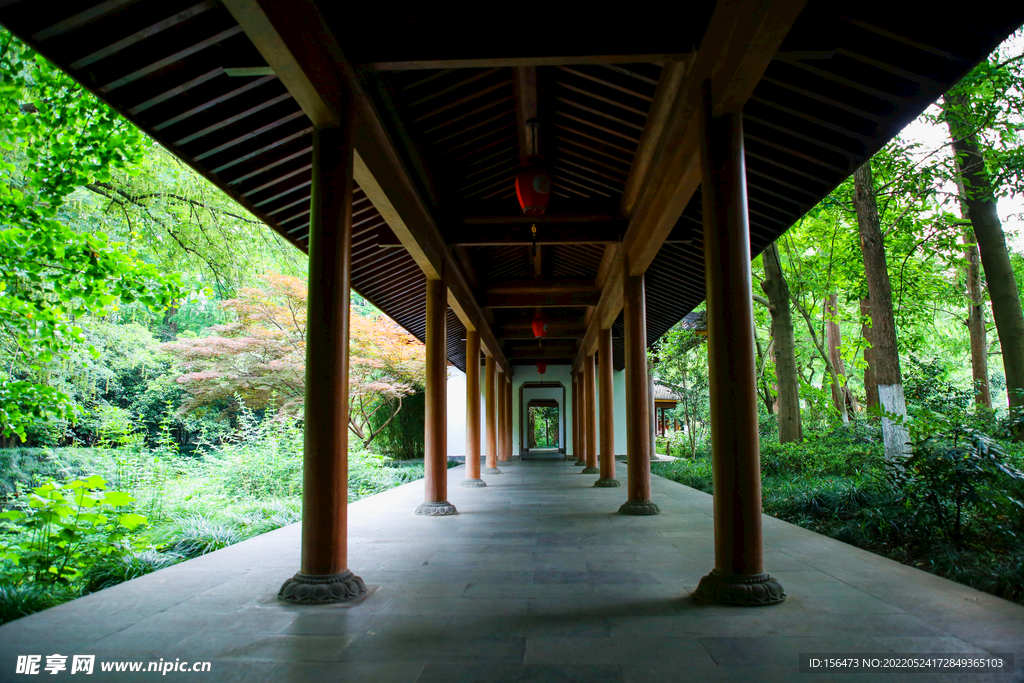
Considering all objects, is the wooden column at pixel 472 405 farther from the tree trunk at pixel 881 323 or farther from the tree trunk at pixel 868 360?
the tree trunk at pixel 868 360

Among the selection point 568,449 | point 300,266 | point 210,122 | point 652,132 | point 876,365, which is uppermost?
point 300,266

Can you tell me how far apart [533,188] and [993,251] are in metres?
7.17

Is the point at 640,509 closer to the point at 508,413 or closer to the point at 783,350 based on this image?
the point at 783,350

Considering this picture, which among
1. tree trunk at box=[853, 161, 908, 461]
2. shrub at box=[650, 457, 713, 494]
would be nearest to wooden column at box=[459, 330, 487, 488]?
shrub at box=[650, 457, 713, 494]

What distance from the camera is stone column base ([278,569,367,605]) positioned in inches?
123

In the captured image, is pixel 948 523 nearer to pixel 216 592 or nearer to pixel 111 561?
pixel 216 592

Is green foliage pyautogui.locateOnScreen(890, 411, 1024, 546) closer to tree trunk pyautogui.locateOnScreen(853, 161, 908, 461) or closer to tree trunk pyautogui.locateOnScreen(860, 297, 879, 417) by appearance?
tree trunk pyautogui.locateOnScreen(853, 161, 908, 461)

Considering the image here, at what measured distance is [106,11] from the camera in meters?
2.59

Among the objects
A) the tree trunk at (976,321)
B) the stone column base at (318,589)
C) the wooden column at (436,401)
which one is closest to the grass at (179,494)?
the stone column base at (318,589)

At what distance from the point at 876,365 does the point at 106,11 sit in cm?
777

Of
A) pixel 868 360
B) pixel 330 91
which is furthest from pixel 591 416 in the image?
pixel 330 91

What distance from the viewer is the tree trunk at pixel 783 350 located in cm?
1059

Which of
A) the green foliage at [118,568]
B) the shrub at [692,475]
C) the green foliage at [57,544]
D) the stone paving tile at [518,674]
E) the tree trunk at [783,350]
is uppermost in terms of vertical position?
the tree trunk at [783,350]

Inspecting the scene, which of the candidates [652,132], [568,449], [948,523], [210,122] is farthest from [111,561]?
[568,449]
